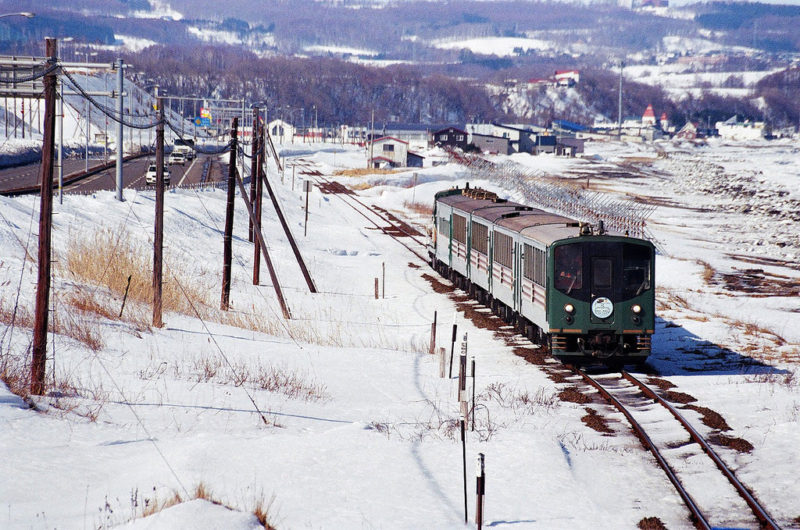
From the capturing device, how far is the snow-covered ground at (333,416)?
10547 mm

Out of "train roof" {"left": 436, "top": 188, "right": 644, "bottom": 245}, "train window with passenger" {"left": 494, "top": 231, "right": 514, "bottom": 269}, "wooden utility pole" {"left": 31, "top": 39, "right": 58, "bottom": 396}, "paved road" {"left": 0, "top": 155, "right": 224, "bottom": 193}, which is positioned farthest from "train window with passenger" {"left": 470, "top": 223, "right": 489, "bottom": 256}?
"paved road" {"left": 0, "top": 155, "right": 224, "bottom": 193}

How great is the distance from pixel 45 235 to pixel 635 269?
12130 millimetres

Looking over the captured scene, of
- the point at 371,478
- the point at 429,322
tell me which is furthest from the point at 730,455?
the point at 429,322

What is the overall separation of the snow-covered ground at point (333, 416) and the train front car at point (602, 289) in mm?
1363

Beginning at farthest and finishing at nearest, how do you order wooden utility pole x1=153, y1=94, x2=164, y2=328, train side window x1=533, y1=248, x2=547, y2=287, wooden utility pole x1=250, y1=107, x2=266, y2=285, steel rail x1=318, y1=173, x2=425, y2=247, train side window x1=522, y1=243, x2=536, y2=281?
steel rail x1=318, y1=173, x2=425, y2=247 → wooden utility pole x1=250, y1=107, x2=266, y2=285 → train side window x1=522, y1=243, x2=536, y2=281 → train side window x1=533, y1=248, x2=547, y2=287 → wooden utility pole x1=153, y1=94, x2=164, y2=328

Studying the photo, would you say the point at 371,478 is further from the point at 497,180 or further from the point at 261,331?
the point at 497,180

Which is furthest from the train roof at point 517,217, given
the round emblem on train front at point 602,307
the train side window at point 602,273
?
the round emblem on train front at point 602,307

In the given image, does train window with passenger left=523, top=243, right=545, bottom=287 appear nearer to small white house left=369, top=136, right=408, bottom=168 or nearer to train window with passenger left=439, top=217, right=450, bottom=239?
train window with passenger left=439, top=217, right=450, bottom=239

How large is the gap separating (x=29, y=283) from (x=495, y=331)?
38.4ft

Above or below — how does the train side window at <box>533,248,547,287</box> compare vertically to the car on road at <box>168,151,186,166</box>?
below

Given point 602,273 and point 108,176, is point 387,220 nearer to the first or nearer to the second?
point 108,176

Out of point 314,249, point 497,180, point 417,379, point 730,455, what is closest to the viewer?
point 730,455

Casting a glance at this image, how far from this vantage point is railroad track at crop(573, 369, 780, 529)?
11258 millimetres

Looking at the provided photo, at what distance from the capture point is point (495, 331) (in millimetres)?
24859
